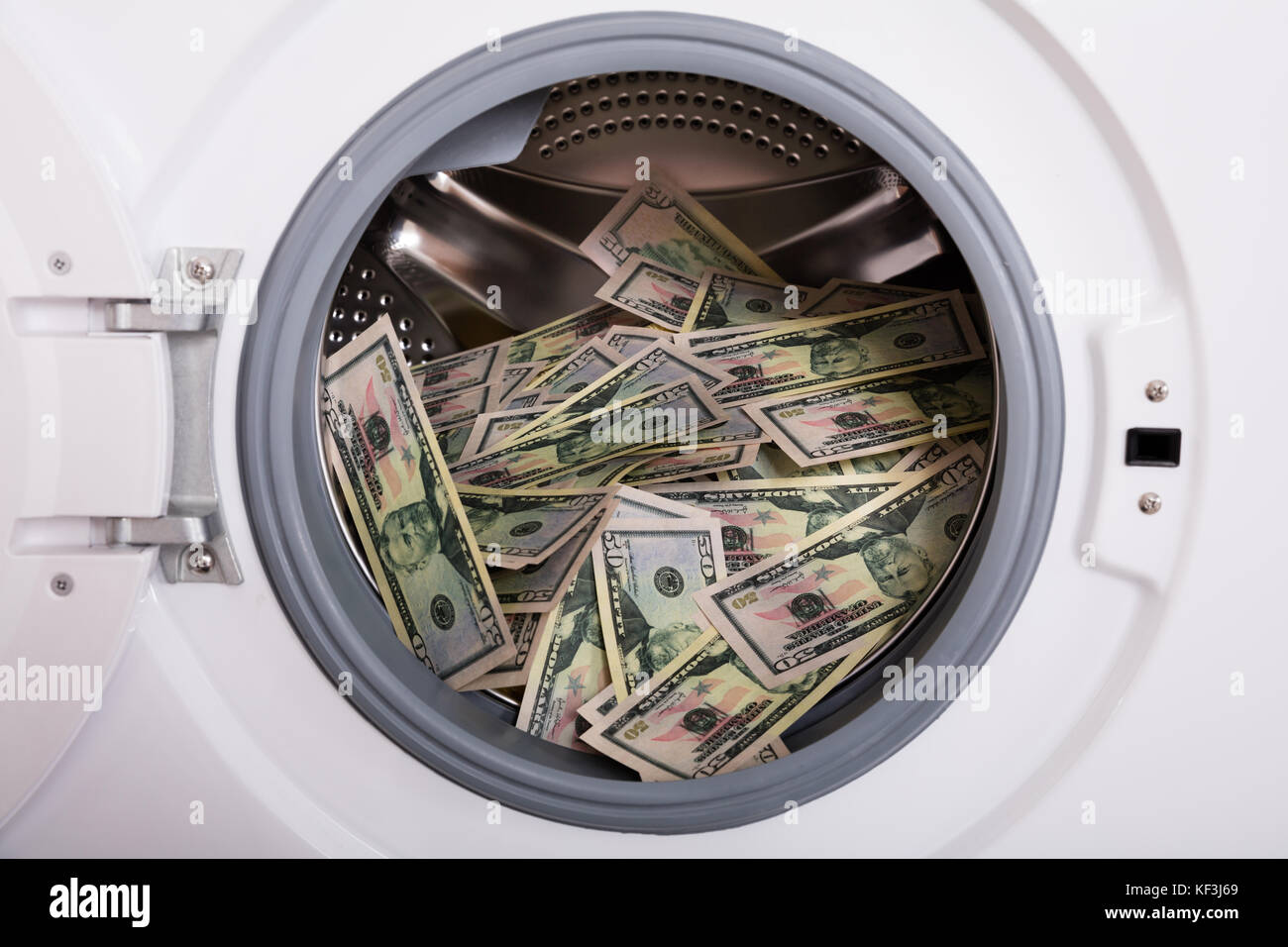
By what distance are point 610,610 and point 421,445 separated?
239mm

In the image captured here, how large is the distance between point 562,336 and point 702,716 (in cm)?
50

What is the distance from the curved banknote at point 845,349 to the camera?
1044 mm

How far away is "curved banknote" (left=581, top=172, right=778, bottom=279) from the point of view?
114cm

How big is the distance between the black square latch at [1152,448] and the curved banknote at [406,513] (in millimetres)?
542

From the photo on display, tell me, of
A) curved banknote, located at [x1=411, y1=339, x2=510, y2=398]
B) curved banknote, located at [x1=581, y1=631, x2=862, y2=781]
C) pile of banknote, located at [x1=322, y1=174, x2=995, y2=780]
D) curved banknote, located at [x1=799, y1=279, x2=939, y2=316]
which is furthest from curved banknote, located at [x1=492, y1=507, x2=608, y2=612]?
curved banknote, located at [x1=799, y1=279, x2=939, y2=316]

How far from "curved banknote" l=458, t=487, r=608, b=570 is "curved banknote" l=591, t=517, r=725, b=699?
70mm

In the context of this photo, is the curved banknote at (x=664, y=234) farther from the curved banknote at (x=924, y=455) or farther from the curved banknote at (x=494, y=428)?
the curved banknote at (x=924, y=455)

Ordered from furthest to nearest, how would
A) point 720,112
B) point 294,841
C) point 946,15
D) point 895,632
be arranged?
1. point 720,112
2. point 895,632
3. point 294,841
4. point 946,15

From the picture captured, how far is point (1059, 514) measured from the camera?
0.73 m

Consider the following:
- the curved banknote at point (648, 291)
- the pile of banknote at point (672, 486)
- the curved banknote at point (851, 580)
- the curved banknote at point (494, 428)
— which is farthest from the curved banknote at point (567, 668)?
the curved banknote at point (648, 291)

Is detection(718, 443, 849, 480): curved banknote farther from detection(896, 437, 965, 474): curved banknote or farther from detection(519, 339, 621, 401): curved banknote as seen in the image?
detection(519, 339, 621, 401): curved banknote

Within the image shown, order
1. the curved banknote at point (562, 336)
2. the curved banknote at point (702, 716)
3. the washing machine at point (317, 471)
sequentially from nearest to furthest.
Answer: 1. the washing machine at point (317, 471)
2. the curved banknote at point (702, 716)
3. the curved banknote at point (562, 336)
